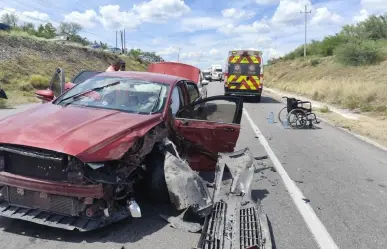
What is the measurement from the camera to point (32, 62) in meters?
35.0

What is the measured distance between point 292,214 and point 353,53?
135 ft

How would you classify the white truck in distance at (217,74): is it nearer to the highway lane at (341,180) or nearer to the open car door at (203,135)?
the highway lane at (341,180)

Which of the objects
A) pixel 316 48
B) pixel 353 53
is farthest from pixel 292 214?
pixel 316 48

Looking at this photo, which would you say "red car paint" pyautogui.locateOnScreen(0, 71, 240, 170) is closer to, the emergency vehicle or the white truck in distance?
the emergency vehicle

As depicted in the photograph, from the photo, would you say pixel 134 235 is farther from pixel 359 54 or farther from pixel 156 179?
pixel 359 54

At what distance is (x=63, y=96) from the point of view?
5797 mm

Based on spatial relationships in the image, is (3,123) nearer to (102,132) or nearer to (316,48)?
(102,132)

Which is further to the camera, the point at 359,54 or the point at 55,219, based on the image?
the point at 359,54

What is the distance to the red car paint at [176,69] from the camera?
47.0 feet

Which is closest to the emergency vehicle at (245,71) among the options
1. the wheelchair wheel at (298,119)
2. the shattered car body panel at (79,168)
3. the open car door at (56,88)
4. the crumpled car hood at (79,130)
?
the wheelchair wheel at (298,119)

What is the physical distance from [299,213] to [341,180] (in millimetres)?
1978

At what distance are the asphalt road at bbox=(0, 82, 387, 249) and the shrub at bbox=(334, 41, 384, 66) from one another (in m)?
34.0

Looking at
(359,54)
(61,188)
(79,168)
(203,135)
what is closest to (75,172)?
(79,168)

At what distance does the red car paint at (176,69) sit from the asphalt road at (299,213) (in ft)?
19.3
